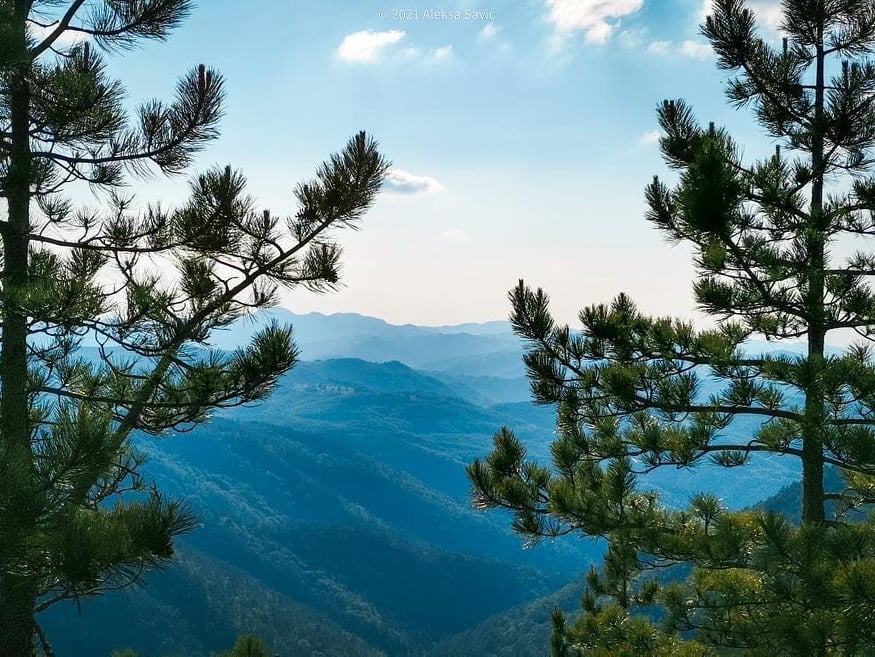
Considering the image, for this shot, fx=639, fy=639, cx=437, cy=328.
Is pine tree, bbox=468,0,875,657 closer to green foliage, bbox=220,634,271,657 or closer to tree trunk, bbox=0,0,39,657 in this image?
green foliage, bbox=220,634,271,657

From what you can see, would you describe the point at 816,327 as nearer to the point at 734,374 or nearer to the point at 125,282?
the point at 734,374

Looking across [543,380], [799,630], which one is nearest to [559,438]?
[543,380]

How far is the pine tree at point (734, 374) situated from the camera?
17.9 ft

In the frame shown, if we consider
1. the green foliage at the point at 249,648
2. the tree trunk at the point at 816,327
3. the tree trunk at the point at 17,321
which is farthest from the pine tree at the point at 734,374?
the tree trunk at the point at 17,321

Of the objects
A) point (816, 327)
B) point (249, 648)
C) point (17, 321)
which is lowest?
point (249, 648)

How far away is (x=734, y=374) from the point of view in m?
5.94

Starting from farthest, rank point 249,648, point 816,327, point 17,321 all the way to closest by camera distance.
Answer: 1. point 816,327
2. point 249,648
3. point 17,321

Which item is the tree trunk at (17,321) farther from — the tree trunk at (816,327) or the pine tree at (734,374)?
the tree trunk at (816,327)

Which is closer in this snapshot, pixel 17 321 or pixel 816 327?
pixel 17 321

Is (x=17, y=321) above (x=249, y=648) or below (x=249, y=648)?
above

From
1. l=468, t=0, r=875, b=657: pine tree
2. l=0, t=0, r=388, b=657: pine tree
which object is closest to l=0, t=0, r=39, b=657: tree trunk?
l=0, t=0, r=388, b=657: pine tree

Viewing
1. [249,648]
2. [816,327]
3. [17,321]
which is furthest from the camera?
[816,327]

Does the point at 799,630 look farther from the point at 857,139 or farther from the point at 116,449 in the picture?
the point at 116,449

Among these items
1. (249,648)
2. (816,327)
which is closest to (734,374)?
(816,327)
